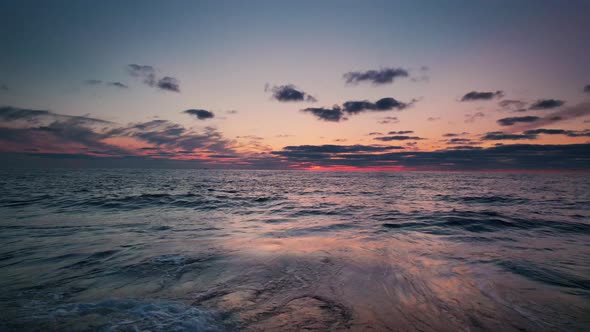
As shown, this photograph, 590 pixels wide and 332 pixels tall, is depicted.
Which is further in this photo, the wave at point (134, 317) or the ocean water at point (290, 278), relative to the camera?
the ocean water at point (290, 278)

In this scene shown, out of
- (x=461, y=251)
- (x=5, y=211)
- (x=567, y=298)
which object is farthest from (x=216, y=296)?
(x=5, y=211)

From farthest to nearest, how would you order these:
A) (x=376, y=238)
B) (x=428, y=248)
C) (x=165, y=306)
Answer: (x=376, y=238) → (x=428, y=248) → (x=165, y=306)

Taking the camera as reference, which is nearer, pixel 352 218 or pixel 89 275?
pixel 89 275

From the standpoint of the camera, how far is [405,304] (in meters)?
4.42

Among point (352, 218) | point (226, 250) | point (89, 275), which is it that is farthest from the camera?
point (352, 218)

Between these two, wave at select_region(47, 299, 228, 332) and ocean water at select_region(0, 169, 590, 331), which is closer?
wave at select_region(47, 299, 228, 332)

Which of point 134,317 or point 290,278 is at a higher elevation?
point 134,317

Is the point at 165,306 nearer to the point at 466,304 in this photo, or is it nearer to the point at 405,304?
the point at 405,304

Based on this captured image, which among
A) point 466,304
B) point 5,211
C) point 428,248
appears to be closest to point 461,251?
point 428,248

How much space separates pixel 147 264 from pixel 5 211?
14734 mm

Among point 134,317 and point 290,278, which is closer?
point 134,317

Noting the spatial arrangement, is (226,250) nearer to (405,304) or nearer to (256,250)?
(256,250)

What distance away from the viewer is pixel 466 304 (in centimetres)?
447

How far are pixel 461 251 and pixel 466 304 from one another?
425cm
